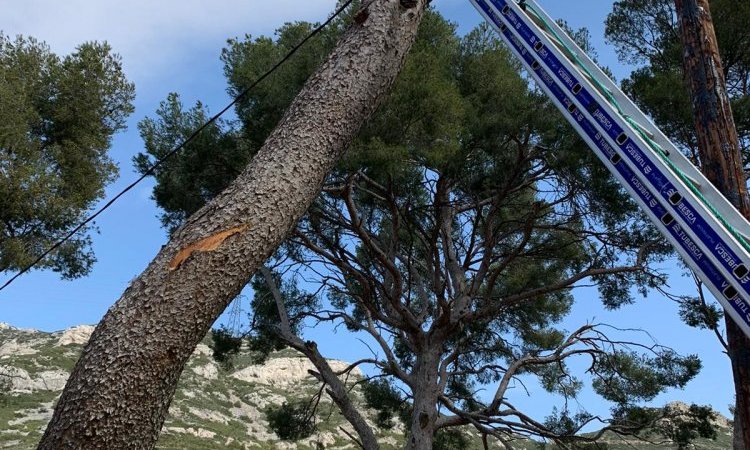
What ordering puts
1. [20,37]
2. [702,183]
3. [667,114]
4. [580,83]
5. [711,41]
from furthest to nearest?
[20,37] → [667,114] → [711,41] → [580,83] → [702,183]

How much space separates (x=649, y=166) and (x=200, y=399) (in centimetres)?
3889

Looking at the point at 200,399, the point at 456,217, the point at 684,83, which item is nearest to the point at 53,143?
the point at 456,217

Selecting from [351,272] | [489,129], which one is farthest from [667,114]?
[351,272]

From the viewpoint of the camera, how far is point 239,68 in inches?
434

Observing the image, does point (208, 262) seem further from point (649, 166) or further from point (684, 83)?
point (684, 83)

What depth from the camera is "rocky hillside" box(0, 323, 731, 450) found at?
2757cm

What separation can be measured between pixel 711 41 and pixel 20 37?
13.1 m

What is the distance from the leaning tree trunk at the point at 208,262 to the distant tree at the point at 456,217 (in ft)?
15.6

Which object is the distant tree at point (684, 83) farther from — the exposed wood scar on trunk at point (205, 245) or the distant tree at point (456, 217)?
the exposed wood scar on trunk at point (205, 245)

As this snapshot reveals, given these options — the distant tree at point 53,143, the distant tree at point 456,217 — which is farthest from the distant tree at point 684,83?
the distant tree at point 53,143

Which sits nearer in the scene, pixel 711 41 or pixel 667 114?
pixel 711 41

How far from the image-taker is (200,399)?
38781 millimetres

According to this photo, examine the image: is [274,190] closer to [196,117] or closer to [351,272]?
[351,272]

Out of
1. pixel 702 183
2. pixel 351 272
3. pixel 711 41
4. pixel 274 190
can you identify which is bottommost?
pixel 274 190
